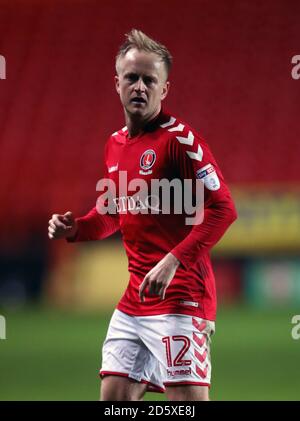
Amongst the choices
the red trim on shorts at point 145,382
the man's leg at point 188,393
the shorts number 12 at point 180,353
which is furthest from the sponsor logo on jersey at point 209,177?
the red trim on shorts at point 145,382

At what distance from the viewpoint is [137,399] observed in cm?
346

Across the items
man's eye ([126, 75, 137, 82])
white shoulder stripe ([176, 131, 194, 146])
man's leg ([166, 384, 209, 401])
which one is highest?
man's eye ([126, 75, 137, 82])

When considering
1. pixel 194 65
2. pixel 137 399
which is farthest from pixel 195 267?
pixel 194 65

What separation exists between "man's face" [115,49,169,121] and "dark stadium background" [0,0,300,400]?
3.22 m

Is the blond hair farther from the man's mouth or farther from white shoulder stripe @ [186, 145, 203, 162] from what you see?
white shoulder stripe @ [186, 145, 203, 162]

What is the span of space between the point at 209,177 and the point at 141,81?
48 centimetres

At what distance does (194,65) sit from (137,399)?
1320 centimetres

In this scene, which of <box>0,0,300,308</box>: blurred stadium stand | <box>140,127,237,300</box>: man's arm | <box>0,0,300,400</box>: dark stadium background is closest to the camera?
<box>140,127,237,300</box>: man's arm

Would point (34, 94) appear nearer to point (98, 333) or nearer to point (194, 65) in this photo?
point (194, 65)

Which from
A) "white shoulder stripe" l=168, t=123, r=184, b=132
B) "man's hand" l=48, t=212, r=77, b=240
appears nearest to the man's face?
"white shoulder stripe" l=168, t=123, r=184, b=132

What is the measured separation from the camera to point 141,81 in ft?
10.7

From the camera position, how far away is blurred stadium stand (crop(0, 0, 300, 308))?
1193 centimetres

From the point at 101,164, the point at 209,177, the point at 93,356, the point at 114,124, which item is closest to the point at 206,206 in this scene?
the point at 209,177

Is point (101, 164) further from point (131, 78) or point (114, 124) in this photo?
point (131, 78)
